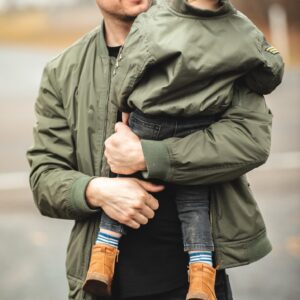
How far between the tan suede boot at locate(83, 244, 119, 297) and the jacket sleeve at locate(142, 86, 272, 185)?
1.11 ft

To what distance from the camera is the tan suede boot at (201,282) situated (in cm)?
282

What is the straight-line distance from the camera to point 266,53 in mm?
2842

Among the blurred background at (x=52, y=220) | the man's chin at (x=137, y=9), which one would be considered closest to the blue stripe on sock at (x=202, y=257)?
the man's chin at (x=137, y=9)

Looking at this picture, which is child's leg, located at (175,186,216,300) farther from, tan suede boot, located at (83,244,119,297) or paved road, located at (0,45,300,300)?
paved road, located at (0,45,300,300)

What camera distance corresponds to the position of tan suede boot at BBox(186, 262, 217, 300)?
282 centimetres

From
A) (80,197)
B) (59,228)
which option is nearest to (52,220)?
(59,228)

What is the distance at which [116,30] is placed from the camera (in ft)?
10.3

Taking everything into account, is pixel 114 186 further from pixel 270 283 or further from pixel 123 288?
pixel 270 283

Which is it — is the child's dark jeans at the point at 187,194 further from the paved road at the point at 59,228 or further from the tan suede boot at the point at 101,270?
the paved road at the point at 59,228

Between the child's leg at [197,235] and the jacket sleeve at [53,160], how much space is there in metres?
0.36

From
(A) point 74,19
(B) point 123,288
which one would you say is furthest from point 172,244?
(A) point 74,19

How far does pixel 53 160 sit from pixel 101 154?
0.21 meters

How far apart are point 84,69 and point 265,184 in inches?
201

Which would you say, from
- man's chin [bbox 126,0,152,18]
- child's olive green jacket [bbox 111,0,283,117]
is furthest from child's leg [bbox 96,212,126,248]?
man's chin [bbox 126,0,152,18]
